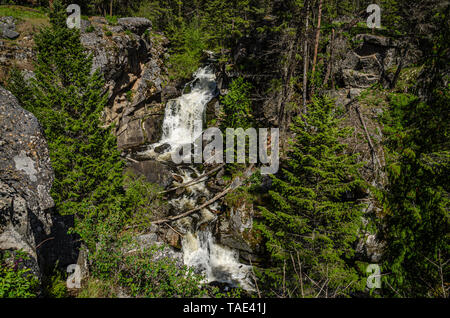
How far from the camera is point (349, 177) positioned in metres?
9.62

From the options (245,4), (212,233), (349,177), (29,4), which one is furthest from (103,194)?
(29,4)

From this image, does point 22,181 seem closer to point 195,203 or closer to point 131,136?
point 195,203

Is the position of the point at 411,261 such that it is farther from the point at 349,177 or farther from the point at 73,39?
the point at 73,39

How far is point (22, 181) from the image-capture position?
599cm

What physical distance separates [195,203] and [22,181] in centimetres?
1220

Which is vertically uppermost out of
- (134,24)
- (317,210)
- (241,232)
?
(134,24)

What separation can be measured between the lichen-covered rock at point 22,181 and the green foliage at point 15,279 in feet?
0.89

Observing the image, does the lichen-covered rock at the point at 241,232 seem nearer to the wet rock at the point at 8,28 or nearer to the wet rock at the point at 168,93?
the wet rock at the point at 168,93

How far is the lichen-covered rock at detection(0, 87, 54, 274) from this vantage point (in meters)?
4.77

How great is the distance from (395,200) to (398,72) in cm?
1014

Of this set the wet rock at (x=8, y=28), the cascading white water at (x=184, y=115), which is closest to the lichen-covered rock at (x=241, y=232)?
the cascading white water at (x=184, y=115)

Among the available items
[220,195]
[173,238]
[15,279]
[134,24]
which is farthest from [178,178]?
[134,24]

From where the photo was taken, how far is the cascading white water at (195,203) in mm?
13695

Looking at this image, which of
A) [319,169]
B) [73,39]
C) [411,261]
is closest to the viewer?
[411,261]
